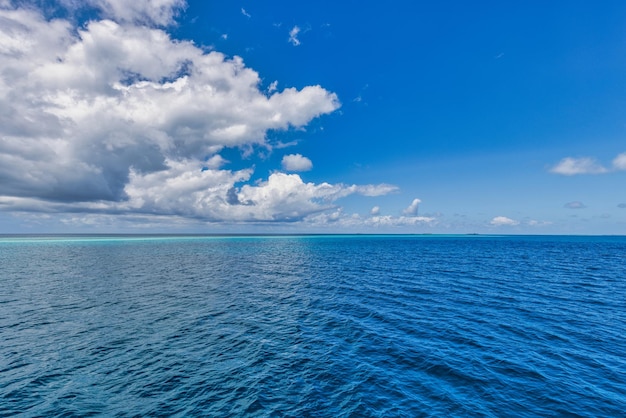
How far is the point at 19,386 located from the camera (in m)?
17.8

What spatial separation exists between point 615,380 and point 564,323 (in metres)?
12.5

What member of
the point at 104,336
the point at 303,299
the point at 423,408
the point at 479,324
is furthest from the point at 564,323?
the point at 104,336

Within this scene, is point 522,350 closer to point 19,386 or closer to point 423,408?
point 423,408

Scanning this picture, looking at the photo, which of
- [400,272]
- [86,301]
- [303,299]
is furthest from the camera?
[400,272]

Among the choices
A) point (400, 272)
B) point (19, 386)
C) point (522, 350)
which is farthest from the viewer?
point (400, 272)

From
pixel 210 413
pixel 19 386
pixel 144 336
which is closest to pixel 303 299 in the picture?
pixel 144 336

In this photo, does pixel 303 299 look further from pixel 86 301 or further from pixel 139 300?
pixel 86 301

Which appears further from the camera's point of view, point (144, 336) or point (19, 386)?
point (144, 336)

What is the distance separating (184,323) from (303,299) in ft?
53.8

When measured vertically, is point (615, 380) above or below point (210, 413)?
above

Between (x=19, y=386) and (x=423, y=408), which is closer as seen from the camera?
(x=423, y=408)

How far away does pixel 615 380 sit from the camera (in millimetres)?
18484

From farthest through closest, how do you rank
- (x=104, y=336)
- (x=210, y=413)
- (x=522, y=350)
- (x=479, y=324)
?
(x=479, y=324) → (x=104, y=336) → (x=522, y=350) → (x=210, y=413)

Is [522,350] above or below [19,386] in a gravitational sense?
above
